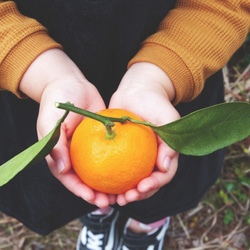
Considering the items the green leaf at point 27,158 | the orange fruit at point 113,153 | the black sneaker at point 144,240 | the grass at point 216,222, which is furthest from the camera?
the grass at point 216,222

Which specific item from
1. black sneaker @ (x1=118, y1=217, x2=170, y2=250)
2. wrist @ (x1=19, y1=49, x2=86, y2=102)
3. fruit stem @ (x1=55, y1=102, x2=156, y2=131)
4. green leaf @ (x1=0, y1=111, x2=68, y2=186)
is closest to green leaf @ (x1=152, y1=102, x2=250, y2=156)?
fruit stem @ (x1=55, y1=102, x2=156, y2=131)

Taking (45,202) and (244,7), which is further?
(45,202)

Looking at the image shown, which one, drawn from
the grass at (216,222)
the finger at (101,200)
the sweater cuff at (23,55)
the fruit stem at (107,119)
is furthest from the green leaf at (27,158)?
the grass at (216,222)

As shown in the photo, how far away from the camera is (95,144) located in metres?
0.59

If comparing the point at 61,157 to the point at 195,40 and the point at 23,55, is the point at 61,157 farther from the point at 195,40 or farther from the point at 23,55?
the point at 195,40

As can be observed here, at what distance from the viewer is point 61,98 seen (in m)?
0.71

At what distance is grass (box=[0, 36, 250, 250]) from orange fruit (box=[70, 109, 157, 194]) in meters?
1.00

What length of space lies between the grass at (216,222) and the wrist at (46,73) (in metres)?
0.98

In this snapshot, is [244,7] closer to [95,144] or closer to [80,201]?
[95,144]

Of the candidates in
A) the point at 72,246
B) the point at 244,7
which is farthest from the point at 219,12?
the point at 72,246

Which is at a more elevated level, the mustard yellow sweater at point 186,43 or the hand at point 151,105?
the mustard yellow sweater at point 186,43

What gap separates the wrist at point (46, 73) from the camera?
30.6 inches

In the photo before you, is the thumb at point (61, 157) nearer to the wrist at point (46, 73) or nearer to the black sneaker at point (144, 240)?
the wrist at point (46, 73)

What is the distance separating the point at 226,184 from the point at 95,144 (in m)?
1.16
